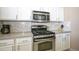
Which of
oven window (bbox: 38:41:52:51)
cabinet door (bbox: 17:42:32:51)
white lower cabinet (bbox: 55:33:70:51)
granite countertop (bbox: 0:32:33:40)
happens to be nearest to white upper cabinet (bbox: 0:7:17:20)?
granite countertop (bbox: 0:32:33:40)

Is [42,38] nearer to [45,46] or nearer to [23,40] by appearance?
[45,46]

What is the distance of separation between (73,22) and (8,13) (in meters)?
0.86

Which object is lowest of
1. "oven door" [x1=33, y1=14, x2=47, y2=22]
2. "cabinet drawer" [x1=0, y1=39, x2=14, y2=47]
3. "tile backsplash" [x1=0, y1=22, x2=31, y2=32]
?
"cabinet drawer" [x1=0, y1=39, x2=14, y2=47]

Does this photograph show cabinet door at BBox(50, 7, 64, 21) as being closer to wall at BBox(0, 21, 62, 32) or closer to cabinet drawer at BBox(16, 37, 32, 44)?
wall at BBox(0, 21, 62, 32)

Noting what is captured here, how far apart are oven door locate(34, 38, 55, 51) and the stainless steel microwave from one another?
0.27 meters

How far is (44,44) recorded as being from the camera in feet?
4.98

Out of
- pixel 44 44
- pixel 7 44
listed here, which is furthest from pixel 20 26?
pixel 44 44

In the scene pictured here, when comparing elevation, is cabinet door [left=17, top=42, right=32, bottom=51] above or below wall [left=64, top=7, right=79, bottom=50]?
below

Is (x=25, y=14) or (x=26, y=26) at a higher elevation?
(x=25, y=14)

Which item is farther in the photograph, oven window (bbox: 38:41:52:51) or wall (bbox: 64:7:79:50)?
oven window (bbox: 38:41:52:51)

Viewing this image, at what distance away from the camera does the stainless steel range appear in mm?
1429

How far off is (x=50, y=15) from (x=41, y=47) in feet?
1.43

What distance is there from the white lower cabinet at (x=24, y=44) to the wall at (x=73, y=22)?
54 cm
